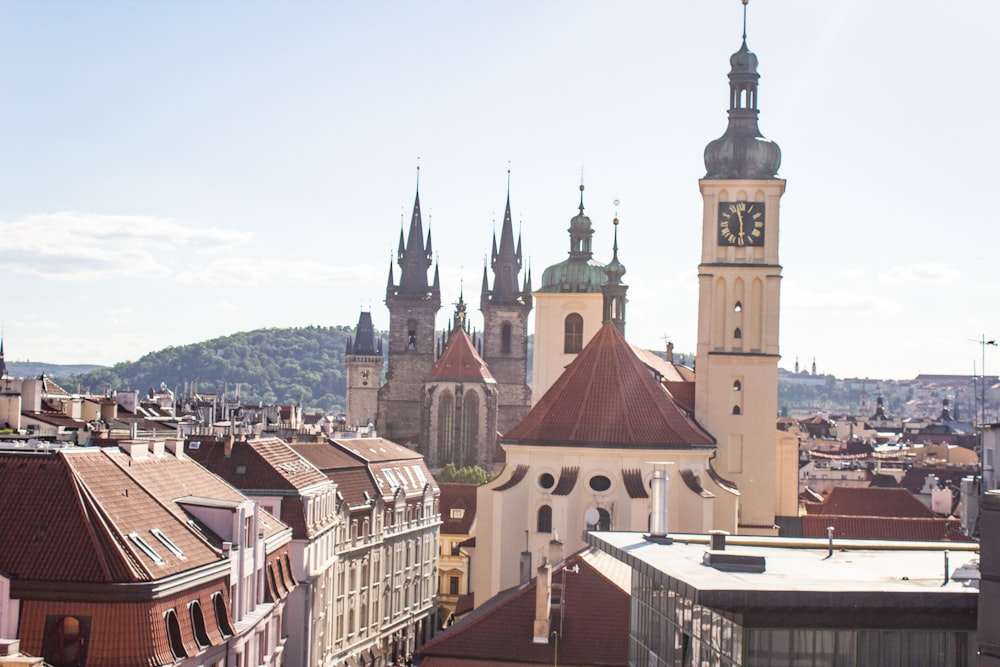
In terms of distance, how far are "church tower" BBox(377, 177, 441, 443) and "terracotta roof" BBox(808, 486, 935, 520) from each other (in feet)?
172

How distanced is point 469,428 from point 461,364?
16.1 feet

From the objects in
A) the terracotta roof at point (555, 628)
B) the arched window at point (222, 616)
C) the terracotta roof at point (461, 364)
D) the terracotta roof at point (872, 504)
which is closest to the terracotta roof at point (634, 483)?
the terracotta roof at point (555, 628)

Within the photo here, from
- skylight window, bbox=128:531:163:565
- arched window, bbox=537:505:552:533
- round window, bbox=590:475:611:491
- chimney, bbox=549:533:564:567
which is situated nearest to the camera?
skylight window, bbox=128:531:163:565

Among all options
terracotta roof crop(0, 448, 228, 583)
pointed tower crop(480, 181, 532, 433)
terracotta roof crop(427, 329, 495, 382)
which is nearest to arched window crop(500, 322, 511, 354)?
pointed tower crop(480, 181, 532, 433)

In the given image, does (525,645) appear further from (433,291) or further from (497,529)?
(433,291)

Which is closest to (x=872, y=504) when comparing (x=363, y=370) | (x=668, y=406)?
(x=668, y=406)

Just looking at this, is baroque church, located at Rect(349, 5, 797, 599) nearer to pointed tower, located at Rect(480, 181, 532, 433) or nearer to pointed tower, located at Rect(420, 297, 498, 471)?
pointed tower, located at Rect(420, 297, 498, 471)

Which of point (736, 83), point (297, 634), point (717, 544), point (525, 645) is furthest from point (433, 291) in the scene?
point (717, 544)

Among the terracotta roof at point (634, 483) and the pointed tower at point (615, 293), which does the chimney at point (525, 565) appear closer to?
the terracotta roof at point (634, 483)

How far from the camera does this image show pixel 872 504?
8288 centimetres

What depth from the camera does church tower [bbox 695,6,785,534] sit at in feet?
199

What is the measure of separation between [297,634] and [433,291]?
93379 mm

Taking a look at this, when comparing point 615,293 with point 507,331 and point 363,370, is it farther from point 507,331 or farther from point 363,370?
point 363,370

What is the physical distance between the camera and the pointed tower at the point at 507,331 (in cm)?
13288
